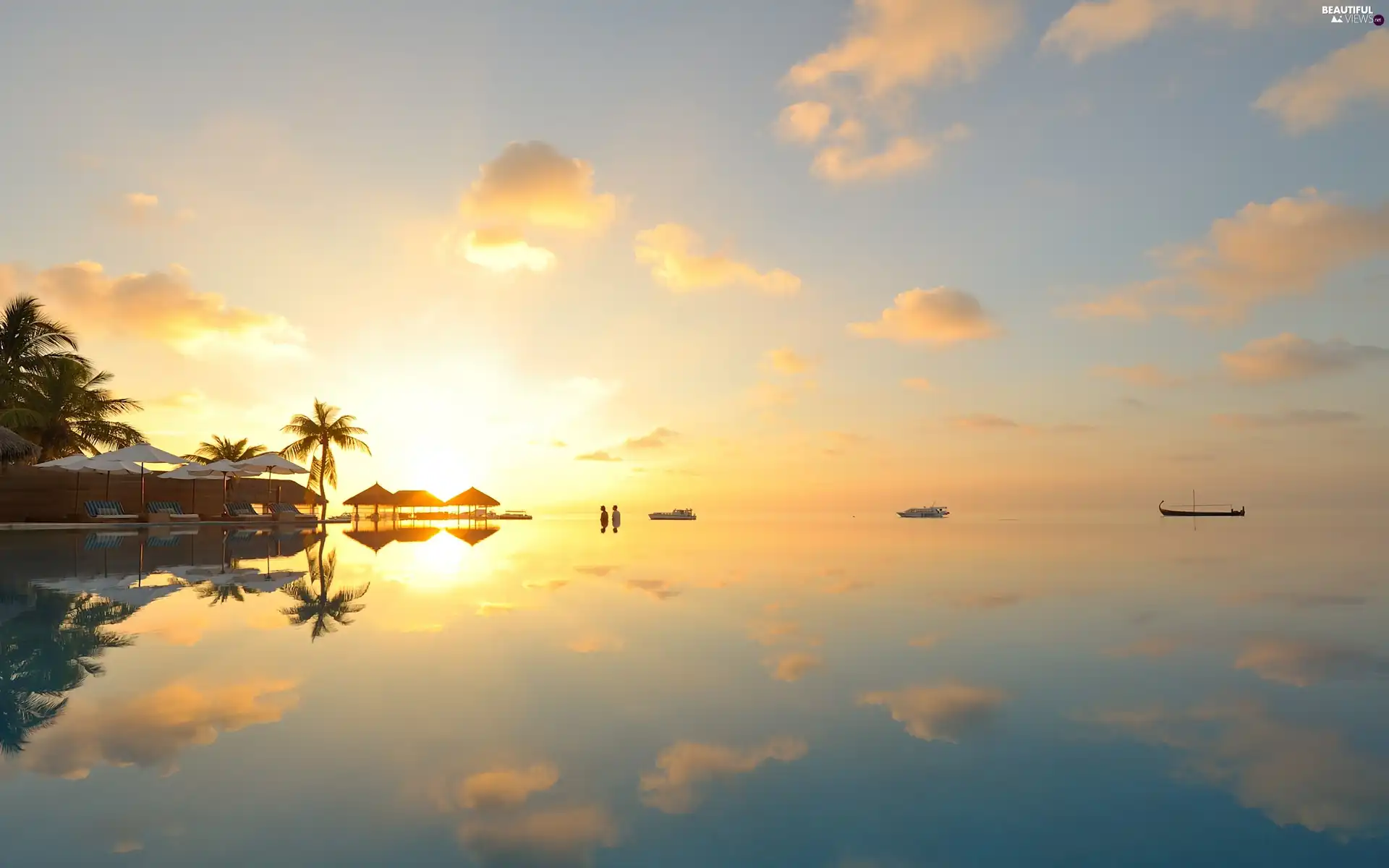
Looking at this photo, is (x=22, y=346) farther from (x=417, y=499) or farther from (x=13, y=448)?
(x=417, y=499)

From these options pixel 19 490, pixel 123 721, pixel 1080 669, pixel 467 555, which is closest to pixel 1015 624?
pixel 1080 669

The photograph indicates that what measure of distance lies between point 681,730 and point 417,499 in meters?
47.4

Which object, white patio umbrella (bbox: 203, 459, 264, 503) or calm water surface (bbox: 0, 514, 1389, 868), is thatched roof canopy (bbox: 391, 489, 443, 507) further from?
calm water surface (bbox: 0, 514, 1389, 868)

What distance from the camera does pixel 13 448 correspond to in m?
26.4

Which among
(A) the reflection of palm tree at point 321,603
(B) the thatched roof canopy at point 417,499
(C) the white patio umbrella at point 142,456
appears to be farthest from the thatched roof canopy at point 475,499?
(A) the reflection of palm tree at point 321,603

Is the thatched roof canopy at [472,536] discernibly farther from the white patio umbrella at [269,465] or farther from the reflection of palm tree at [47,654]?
the reflection of palm tree at [47,654]

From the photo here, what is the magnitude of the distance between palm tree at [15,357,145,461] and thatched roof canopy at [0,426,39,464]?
129 inches

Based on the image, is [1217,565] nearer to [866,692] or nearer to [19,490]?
[866,692]

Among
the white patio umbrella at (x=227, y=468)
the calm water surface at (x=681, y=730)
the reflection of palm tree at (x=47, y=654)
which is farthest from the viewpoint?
the white patio umbrella at (x=227, y=468)

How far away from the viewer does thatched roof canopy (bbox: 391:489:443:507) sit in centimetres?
4816

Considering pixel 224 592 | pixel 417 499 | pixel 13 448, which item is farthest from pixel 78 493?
pixel 224 592

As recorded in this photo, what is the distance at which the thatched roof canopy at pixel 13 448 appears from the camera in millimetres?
26188

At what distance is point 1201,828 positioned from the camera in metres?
3.73

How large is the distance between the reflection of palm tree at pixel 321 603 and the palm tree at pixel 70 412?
25987 mm
